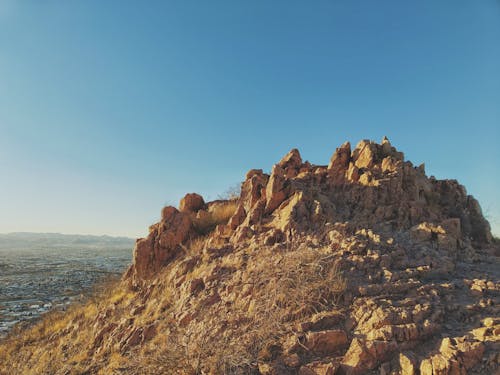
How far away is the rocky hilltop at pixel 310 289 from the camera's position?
4.49 meters

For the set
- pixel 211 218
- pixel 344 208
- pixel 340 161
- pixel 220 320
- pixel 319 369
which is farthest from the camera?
pixel 211 218

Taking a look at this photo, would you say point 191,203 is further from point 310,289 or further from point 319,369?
point 319,369

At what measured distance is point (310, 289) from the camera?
549cm

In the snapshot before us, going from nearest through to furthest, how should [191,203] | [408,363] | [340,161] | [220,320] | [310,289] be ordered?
[408,363] < [310,289] < [220,320] < [340,161] < [191,203]

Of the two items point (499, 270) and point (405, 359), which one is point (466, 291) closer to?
point (499, 270)

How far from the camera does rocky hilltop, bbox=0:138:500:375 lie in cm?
449

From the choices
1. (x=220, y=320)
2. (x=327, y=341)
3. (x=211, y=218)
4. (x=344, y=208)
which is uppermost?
(x=344, y=208)


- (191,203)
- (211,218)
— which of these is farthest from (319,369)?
(191,203)

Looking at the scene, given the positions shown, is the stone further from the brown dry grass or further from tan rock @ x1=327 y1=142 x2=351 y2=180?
tan rock @ x1=327 y1=142 x2=351 y2=180

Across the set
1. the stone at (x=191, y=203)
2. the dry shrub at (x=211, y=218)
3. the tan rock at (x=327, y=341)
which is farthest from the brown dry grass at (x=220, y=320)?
the stone at (x=191, y=203)

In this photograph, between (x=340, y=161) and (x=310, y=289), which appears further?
(x=340, y=161)

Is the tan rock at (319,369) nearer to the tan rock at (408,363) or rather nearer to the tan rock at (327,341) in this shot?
the tan rock at (327,341)

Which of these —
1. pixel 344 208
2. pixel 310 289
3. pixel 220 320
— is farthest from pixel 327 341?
pixel 344 208

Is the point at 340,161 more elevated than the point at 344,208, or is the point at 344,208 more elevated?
the point at 340,161
